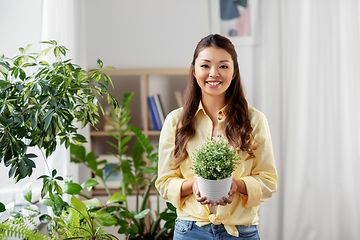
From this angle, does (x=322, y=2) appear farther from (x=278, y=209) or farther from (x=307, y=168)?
(x=278, y=209)

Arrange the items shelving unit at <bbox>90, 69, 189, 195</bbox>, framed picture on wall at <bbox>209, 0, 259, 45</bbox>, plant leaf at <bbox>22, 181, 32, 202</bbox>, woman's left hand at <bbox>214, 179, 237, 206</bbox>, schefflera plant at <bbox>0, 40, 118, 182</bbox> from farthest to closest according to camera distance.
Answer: framed picture on wall at <bbox>209, 0, 259, 45</bbox>
shelving unit at <bbox>90, 69, 189, 195</bbox>
plant leaf at <bbox>22, 181, 32, 202</bbox>
woman's left hand at <bbox>214, 179, 237, 206</bbox>
schefflera plant at <bbox>0, 40, 118, 182</bbox>

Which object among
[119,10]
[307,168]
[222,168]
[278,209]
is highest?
[119,10]

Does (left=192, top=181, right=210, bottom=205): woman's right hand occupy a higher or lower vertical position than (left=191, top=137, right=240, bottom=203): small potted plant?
Answer: lower

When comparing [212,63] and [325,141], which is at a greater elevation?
[212,63]

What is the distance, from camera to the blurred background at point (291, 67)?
2.48m

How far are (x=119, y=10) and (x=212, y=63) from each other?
5.35ft

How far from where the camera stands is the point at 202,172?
1.01m

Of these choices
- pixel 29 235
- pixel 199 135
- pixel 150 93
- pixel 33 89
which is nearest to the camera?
pixel 33 89

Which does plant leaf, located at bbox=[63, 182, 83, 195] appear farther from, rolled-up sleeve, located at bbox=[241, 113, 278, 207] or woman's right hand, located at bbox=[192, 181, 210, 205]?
rolled-up sleeve, located at bbox=[241, 113, 278, 207]

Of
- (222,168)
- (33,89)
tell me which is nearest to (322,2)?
(222,168)

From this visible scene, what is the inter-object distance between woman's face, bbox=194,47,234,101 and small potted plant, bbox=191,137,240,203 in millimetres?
215

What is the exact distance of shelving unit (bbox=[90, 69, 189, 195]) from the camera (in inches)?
95.7

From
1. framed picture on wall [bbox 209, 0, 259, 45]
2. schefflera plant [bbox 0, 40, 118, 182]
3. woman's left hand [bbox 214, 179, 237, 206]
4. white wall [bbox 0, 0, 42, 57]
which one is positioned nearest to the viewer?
schefflera plant [bbox 0, 40, 118, 182]

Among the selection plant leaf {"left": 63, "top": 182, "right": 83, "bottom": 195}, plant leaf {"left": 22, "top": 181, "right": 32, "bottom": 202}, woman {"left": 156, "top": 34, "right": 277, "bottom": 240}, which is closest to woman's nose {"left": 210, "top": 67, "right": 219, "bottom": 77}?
woman {"left": 156, "top": 34, "right": 277, "bottom": 240}
